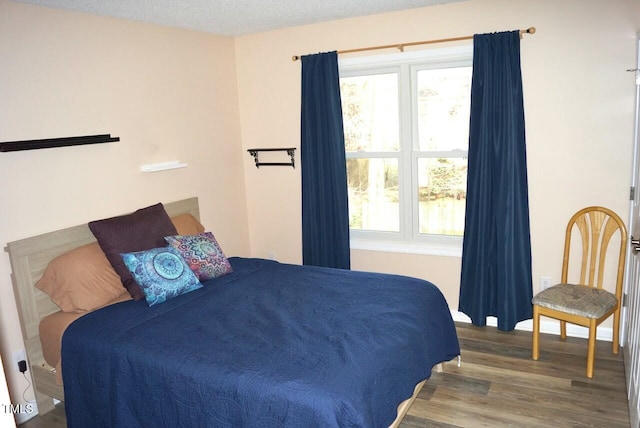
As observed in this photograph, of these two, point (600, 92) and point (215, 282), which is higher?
point (600, 92)

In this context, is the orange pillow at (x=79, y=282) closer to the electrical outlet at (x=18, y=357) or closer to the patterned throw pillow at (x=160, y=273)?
the patterned throw pillow at (x=160, y=273)

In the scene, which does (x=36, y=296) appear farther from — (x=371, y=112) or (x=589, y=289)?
(x=589, y=289)

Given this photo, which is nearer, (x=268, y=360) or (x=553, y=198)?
(x=268, y=360)

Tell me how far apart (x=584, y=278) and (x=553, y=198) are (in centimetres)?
60

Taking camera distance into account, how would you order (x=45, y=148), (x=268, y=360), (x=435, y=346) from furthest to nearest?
(x=45, y=148), (x=435, y=346), (x=268, y=360)

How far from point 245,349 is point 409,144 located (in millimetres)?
2379

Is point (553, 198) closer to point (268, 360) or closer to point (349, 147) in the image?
point (349, 147)

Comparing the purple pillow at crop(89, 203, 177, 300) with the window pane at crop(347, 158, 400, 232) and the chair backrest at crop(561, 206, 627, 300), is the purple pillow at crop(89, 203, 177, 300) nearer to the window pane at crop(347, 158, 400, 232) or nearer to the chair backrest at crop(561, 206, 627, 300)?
the window pane at crop(347, 158, 400, 232)

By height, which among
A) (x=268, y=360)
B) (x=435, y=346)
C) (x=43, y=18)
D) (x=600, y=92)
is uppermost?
(x=43, y=18)

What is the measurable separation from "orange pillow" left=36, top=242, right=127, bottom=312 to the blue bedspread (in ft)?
0.47

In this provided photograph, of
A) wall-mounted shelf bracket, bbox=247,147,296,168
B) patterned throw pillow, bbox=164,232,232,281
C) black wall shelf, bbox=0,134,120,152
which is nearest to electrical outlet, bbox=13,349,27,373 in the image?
patterned throw pillow, bbox=164,232,232,281

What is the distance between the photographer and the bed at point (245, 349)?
2152 mm

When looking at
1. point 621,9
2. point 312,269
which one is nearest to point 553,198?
point 621,9

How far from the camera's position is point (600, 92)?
338 centimetres
